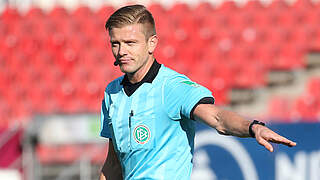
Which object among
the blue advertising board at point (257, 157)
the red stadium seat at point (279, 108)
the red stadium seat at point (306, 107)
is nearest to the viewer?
the blue advertising board at point (257, 157)

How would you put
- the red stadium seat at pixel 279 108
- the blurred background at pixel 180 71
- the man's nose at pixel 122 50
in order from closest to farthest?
the man's nose at pixel 122 50 < the blurred background at pixel 180 71 < the red stadium seat at pixel 279 108

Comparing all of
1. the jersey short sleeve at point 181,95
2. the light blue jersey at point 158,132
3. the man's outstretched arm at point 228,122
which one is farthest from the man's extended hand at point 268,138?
the light blue jersey at point 158,132

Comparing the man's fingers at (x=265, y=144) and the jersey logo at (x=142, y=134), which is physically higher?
the man's fingers at (x=265, y=144)

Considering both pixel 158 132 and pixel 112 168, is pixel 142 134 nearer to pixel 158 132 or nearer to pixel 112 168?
pixel 158 132

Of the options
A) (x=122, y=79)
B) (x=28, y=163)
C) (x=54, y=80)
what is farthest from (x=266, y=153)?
(x=54, y=80)

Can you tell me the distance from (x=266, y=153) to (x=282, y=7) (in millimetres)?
4741

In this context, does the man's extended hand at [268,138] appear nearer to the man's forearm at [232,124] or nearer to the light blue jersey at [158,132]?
the man's forearm at [232,124]

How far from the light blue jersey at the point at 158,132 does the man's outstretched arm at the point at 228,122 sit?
18cm

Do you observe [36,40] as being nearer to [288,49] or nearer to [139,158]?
[288,49]

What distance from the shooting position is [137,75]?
3432 millimetres

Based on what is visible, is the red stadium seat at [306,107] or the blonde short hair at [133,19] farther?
the red stadium seat at [306,107]

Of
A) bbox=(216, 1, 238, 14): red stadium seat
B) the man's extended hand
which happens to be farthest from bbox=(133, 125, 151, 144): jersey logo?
bbox=(216, 1, 238, 14): red stadium seat

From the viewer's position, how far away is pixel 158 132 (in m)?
3.34

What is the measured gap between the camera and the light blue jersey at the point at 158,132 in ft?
10.9
